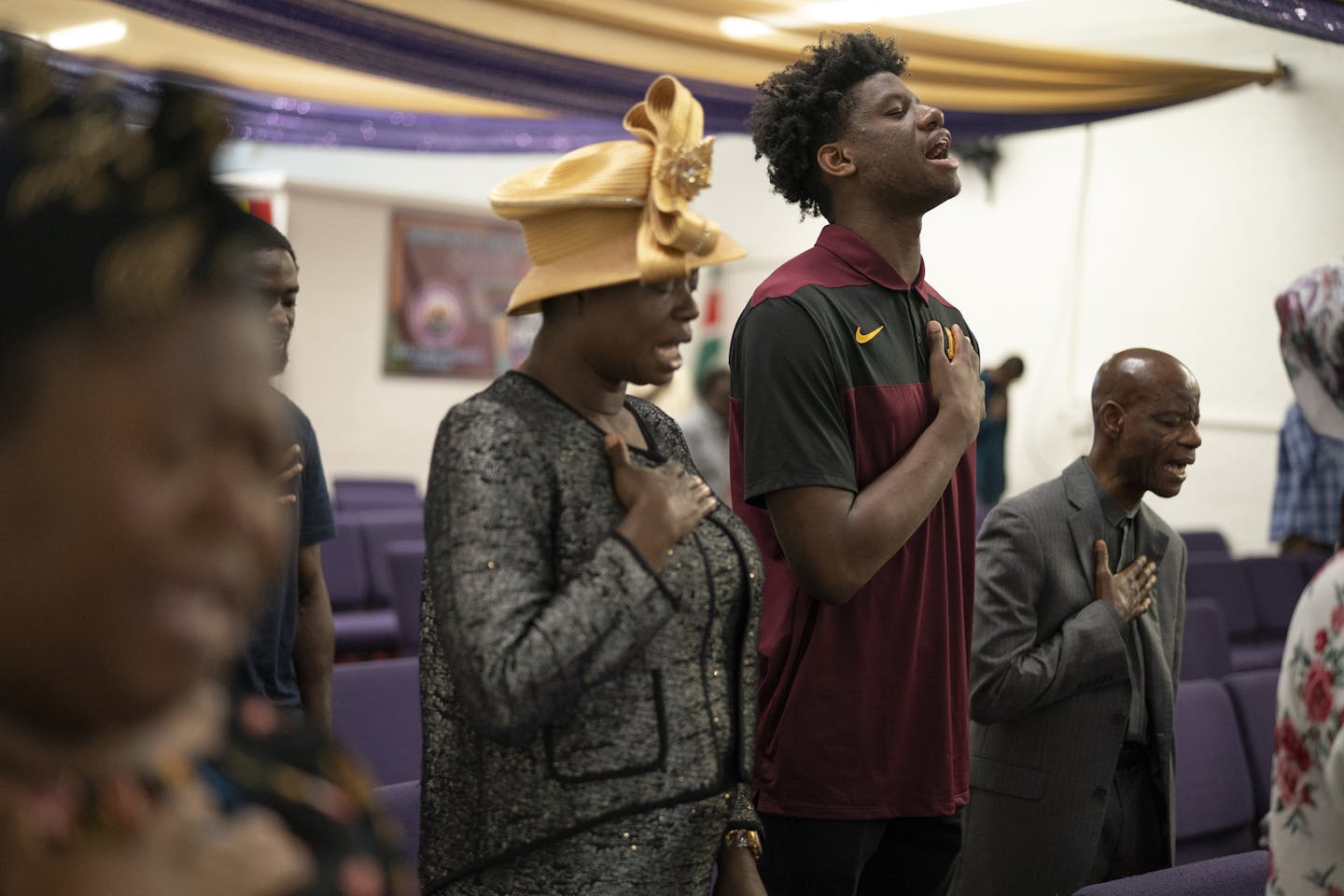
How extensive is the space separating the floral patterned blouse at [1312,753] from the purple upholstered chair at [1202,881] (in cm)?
46

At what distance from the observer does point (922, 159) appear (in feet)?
6.40

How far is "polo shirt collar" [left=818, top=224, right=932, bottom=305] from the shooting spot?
1934 millimetres

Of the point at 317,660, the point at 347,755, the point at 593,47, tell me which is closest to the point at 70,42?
the point at 593,47

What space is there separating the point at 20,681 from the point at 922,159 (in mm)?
1612

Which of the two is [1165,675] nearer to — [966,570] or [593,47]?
[966,570]

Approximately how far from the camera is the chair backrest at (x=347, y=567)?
5262 mm

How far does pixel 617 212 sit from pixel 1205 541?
6028 mm

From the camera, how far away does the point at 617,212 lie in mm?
1411

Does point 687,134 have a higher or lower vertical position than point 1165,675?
higher

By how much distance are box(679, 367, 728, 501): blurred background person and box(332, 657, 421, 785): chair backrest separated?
136 inches

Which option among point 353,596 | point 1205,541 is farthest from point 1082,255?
point 353,596

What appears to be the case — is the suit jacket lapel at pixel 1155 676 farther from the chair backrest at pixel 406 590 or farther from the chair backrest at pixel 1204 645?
the chair backrest at pixel 406 590

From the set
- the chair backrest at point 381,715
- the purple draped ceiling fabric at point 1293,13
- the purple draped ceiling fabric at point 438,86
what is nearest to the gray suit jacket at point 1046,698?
the chair backrest at point 381,715

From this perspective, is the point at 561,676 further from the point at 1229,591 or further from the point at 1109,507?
the point at 1229,591
